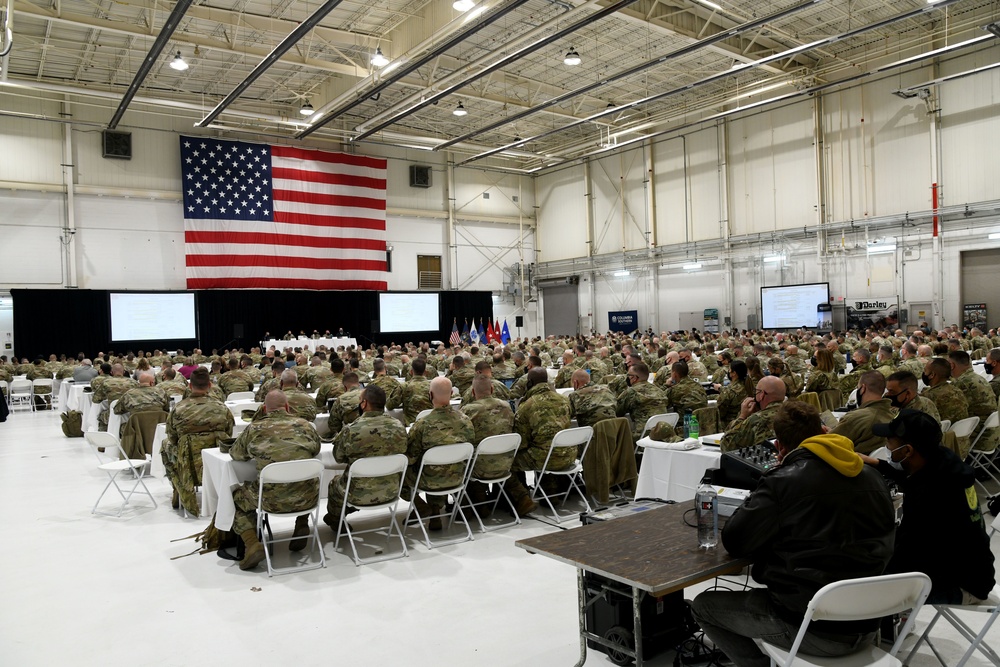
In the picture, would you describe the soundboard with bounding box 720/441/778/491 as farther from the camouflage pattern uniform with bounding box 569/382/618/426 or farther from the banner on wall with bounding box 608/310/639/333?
the banner on wall with bounding box 608/310/639/333

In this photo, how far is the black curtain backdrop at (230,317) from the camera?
820 inches

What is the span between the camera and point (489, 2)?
12.9m

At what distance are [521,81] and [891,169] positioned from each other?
10.9 meters

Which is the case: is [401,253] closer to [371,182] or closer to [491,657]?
[371,182]

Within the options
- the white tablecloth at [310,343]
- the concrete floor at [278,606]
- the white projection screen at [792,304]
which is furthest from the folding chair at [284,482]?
the white projection screen at [792,304]

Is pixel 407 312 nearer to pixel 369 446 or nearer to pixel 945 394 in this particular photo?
pixel 369 446

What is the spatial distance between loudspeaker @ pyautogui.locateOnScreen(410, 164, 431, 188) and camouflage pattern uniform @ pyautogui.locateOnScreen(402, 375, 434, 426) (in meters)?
20.7

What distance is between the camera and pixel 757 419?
5.09 metres

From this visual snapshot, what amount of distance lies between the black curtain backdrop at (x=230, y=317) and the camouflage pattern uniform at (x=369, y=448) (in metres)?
19.4

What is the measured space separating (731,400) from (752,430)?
2031mm

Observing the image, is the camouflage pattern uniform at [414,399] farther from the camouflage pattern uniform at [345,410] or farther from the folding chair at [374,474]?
the folding chair at [374,474]

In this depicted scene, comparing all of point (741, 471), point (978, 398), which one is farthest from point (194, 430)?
point (978, 398)

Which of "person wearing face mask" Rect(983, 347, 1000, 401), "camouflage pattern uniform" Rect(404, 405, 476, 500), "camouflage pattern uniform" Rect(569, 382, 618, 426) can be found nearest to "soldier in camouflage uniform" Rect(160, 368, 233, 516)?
"camouflage pattern uniform" Rect(404, 405, 476, 500)

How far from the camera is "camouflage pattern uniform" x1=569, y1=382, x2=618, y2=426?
22.3 feet
